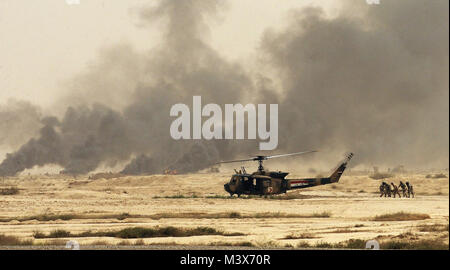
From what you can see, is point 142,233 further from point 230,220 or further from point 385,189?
point 385,189

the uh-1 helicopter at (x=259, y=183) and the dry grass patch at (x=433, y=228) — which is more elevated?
the uh-1 helicopter at (x=259, y=183)

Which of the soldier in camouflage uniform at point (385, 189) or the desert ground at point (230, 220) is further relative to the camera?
the soldier in camouflage uniform at point (385, 189)

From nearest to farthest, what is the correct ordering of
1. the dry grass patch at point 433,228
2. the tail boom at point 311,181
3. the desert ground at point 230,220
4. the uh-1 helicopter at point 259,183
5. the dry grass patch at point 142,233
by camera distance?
the desert ground at point 230,220 → the dry grass patch at point 142,233 → the dry grass patch at point 433,228 → the uh-1 helicopter at point 259,183 → the tail boom at point 311,181

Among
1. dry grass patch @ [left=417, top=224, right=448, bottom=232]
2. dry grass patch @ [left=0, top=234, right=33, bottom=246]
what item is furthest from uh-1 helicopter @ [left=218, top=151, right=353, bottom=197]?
dry grass patch @ [left=0, top=234, right=33, bottom=246]

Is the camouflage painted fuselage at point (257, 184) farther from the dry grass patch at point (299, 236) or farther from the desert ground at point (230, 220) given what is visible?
the dry grass patch at point (299, 236)

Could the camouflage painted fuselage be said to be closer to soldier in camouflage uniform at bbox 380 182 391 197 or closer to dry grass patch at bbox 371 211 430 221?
dry grass patch at bbox 371 211 430 221

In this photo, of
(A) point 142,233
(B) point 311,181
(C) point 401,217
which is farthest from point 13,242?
(B) point 311,181

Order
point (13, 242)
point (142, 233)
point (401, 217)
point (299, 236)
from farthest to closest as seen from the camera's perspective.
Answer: point (401, 217) < point (142, 233) < point (299, 236) < point (13, 242)

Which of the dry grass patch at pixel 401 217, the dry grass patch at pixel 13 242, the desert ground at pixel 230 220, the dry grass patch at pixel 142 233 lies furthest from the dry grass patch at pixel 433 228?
the dry grass patch at pixel 13 242

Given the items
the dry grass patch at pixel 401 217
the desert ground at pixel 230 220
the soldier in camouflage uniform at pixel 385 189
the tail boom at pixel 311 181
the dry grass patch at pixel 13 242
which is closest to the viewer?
the dry grass patch at pixel 13 242

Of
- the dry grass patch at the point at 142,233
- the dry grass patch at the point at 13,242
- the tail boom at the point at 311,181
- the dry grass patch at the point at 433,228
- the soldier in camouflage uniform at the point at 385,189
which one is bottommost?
the dry grass patch at the point at 13,242
